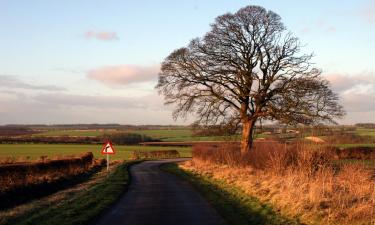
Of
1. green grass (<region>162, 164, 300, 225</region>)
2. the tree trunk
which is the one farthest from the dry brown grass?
the tree trunk

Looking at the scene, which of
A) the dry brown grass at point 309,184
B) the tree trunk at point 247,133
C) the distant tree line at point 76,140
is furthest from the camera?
the distant tree line at point 76,140

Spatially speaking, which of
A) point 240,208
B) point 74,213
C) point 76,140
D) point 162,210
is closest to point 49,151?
point 76,140

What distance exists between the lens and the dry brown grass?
12.1m

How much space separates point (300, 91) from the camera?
105ft

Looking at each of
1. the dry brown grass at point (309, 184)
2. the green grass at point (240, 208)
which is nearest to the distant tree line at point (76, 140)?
the dry brown grass at point (309, 184)

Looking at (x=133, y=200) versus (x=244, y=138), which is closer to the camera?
(x=133, y=200)

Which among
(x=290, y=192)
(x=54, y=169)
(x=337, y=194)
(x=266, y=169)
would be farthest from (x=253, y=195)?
(x=54, y=169)

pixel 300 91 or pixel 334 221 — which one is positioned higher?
pixel 300 91

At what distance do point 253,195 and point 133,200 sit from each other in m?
4.57

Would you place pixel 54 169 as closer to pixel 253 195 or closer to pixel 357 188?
pixel 253 195

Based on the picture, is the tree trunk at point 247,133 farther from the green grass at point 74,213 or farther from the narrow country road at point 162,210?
the green grass at point 74,213

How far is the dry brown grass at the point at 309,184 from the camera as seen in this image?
39.8ft

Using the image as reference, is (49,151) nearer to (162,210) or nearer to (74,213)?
(74,213)

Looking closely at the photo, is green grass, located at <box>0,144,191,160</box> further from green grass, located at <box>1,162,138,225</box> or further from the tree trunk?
green grass, located at <box>1,162,138,225</box>
